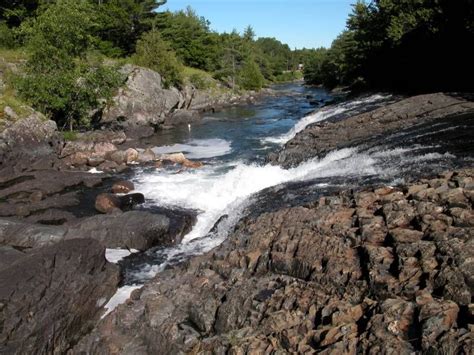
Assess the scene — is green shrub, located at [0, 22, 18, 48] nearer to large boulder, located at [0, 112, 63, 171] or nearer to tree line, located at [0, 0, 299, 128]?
tree line, located at [0, 0, 299, 128]

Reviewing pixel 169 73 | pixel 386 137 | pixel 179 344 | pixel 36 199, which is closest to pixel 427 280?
pixel 179 344

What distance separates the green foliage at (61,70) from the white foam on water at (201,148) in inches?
237

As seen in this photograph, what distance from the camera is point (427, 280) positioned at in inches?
323

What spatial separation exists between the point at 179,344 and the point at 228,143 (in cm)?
2693

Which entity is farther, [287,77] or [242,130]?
[287,77]

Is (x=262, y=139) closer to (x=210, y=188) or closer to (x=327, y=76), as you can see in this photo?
(x=210, y=188)

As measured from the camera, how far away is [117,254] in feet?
48.8

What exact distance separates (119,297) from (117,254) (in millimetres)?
3040

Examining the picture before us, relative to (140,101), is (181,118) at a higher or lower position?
lower

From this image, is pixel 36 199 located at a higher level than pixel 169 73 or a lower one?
lower

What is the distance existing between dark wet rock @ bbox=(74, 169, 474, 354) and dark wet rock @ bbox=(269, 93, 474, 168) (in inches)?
396

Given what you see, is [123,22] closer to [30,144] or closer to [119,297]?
[30,144]

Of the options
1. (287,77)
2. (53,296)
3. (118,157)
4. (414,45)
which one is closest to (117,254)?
(53,296)

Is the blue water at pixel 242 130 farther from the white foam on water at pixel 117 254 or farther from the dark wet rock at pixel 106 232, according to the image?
the white foam on water at pixel 117 254
